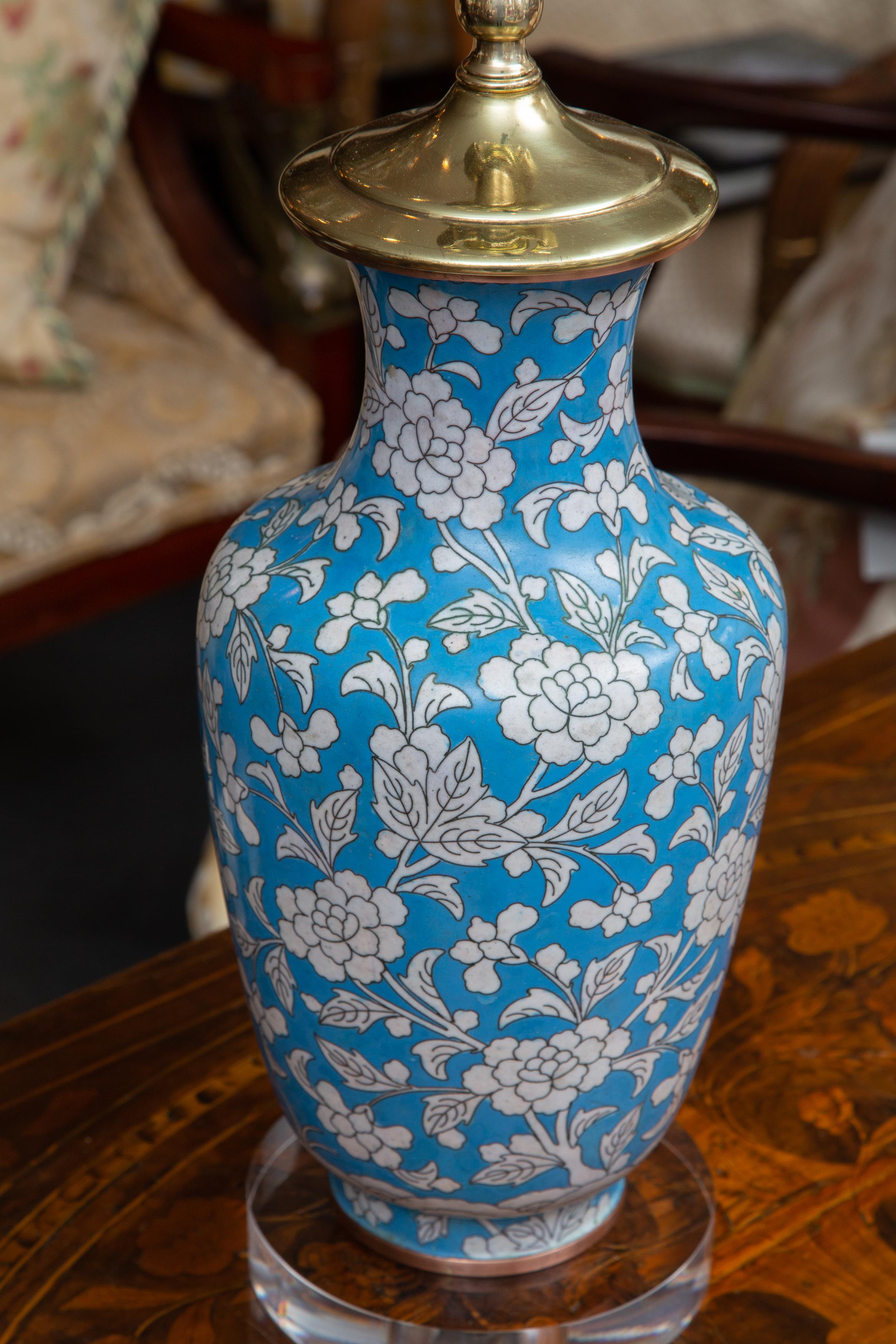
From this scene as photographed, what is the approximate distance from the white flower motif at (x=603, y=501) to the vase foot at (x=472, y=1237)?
29 centimetres

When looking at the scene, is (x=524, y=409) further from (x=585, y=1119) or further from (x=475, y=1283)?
(x=475, y=1283)

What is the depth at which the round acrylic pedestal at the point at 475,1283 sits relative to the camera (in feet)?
1.96

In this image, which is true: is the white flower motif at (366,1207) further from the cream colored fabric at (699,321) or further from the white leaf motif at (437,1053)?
the cream colored fabric at (699,321)

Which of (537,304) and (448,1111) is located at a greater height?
(537,304)

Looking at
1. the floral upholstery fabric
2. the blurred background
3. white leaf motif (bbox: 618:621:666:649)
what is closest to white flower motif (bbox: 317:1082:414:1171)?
white leaf motif (bbox: 618:621:666:649)

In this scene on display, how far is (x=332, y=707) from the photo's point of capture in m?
0.47

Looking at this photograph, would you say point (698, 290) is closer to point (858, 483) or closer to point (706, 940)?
point (858, 483)

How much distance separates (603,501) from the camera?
500 mm

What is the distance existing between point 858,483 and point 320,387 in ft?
2.81

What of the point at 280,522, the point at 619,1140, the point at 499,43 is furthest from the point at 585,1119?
the point at 499,43

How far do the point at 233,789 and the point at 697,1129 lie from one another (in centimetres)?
31

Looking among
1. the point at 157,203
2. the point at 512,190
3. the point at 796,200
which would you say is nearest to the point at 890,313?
the point at 796,200

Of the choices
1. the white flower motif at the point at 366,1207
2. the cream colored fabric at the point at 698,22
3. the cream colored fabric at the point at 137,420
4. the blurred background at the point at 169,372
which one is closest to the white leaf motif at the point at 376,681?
the white flower motif at the point at 366,1207

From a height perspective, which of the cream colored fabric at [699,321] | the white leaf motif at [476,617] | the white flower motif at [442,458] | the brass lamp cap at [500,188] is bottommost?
the cream colored fabric at [699,321]
